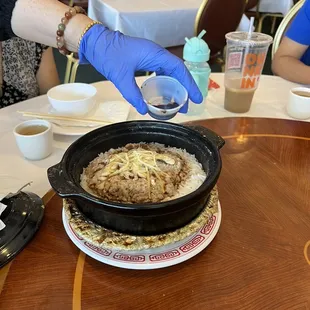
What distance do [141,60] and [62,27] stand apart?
270 mm

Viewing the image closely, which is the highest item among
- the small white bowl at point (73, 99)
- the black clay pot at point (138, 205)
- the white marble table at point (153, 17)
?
the black clay pot at point (138, 205)

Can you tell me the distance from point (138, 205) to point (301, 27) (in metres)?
1.43

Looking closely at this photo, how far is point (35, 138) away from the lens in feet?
A: 3.46

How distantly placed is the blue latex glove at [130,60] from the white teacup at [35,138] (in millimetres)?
247

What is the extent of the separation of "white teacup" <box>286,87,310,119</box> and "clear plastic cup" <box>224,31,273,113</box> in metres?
0.14

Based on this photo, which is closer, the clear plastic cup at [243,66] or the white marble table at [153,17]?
the clear plastic cup at [243,66]

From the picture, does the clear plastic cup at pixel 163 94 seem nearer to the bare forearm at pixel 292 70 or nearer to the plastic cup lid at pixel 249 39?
the plastic cup lid at pixel 249 39

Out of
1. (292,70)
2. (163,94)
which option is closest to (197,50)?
(163,94)

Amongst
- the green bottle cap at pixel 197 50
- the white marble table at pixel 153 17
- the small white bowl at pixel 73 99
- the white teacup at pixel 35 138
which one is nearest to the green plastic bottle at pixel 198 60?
the green bottle cap at pixel 197 50

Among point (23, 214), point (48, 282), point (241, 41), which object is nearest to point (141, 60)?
point (241, 41)

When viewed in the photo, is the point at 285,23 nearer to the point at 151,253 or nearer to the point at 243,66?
the point at 243,66

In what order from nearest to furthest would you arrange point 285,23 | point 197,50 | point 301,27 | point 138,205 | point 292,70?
point 138,205
point 197,50
point 292,70
point 301,27
point 285,23

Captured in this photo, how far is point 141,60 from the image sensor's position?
1063mm

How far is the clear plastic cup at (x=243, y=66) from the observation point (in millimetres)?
1288
